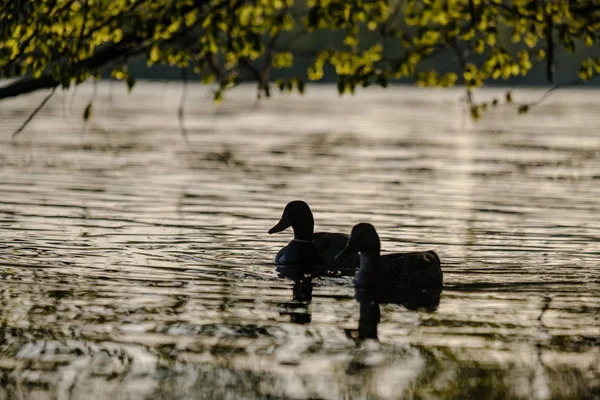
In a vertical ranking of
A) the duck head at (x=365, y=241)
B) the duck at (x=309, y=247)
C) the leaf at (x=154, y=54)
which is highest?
the leaf at (x=154, y=54)

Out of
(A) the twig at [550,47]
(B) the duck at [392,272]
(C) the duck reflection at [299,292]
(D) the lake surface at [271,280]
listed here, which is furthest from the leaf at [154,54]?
(A) the twig at [550,47]

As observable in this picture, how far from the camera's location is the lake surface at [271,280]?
11930 millimetres

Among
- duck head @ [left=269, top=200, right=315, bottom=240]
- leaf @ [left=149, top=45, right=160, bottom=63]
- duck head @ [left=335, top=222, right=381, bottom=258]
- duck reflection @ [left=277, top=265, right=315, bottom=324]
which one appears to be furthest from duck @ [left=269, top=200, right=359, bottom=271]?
leaf @ [left=149, top=45, right=160, bottom=63]

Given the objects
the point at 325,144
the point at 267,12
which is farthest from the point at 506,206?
the point at 325,144

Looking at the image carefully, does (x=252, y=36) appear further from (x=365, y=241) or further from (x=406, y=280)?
(x=406, y=280)

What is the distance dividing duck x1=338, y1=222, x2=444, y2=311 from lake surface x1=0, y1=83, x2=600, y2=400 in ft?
0.97

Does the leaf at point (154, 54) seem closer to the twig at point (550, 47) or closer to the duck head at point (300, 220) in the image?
the duck head at point (300, 220)

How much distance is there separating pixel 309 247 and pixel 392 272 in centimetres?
219

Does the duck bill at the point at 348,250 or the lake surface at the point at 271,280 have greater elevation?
the duck bill at the point at 348,250

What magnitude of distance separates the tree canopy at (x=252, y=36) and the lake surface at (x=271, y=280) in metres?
2.43

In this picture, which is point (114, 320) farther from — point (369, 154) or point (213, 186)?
point (369, 154)

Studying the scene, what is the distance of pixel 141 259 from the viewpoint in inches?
749

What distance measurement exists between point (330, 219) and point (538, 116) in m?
56.8

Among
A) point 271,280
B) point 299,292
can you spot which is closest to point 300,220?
point 271,280
